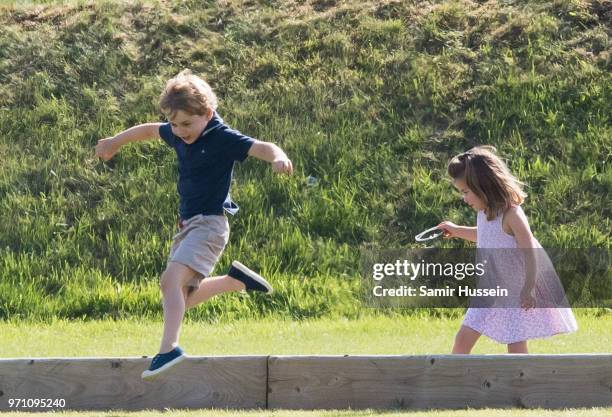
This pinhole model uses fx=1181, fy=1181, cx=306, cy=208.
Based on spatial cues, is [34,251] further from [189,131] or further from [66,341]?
[189,131]

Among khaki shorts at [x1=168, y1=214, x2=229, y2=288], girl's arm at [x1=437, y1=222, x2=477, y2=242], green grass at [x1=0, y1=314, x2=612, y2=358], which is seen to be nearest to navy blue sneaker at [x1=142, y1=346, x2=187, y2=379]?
khaki shorts at [x1=168, y1=214, x2=229, y2=288]

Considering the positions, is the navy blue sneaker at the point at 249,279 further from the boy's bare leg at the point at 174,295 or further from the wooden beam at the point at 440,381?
the wooden beam at the point at 440,381

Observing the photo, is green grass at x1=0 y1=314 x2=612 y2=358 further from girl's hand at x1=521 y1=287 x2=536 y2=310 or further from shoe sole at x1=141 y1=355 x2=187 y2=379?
shoe sole at x1=141 y1=355 x2=187 y2=379

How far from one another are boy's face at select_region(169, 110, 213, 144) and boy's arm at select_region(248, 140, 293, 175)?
330 mm

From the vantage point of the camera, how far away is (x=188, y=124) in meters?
6.67

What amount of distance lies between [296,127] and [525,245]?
6763mm

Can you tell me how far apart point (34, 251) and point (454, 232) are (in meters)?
5.98

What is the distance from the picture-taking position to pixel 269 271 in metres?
11.5

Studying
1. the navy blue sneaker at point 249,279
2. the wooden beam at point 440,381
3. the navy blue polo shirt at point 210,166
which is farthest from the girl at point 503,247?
the navy blue polo shirt at point 210,166

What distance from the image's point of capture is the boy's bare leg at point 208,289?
700 centimetres

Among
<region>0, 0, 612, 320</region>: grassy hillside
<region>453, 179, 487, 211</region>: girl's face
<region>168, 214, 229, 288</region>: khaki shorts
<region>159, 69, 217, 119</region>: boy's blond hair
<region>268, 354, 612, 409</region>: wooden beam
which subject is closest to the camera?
<region>268, 354, 612, 409</region>: wooden beam

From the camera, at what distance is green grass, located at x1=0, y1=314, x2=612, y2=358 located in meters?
8.93

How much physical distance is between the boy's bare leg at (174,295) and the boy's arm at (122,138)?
2.60ft

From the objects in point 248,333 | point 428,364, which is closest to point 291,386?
point 428,364
